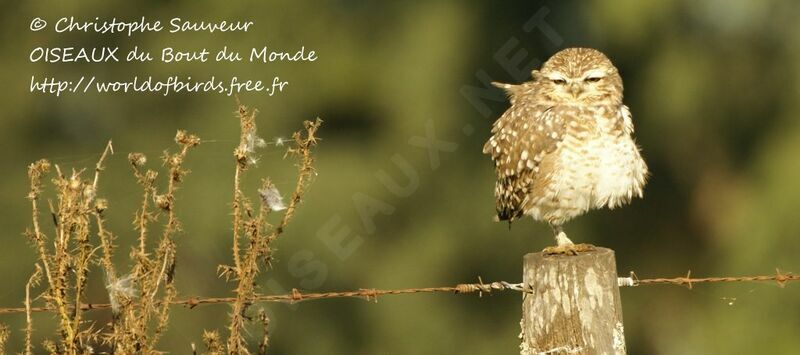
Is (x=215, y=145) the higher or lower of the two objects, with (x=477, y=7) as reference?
lower

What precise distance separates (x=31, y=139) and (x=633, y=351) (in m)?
3.62

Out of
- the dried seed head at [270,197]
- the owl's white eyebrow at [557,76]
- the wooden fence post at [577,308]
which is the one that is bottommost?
the wooden fence post at [577,308]

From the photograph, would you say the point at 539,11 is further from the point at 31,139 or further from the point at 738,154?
the point at 31,139

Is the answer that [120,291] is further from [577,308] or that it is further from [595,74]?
[595,74]

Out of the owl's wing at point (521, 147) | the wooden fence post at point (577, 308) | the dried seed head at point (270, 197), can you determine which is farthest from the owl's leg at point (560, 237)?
the dried seed head at point (270, 197)

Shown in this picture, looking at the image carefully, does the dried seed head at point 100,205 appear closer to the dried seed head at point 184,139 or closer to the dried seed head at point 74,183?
the dried seed head at point 74,183

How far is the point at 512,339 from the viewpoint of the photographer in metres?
6.89

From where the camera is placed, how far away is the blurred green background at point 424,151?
20.7 ft

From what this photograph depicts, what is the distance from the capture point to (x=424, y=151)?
6922 mm

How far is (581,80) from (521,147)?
270 mm

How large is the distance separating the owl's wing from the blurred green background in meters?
2.56

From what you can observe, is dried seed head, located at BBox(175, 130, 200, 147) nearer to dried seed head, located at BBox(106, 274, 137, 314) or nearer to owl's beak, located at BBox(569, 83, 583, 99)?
dried seed head, located at BBox(106, 274, 137, 314)

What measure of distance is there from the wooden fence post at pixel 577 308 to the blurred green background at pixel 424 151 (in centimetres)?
375

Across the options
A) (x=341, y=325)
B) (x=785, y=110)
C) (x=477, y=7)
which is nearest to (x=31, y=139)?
(x=341, y=325)
